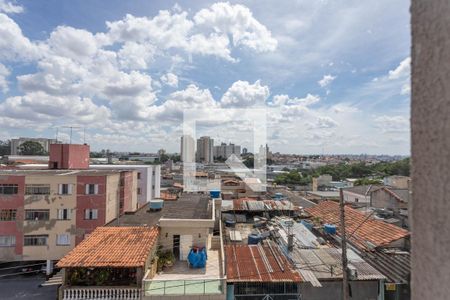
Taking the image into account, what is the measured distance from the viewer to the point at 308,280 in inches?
354

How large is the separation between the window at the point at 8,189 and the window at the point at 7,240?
8.79ft

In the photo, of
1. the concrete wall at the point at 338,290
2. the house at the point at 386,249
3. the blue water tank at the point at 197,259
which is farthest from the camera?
the blue water tank at the point at 197,259

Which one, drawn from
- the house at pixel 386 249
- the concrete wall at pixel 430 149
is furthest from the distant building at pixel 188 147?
the concrete wall at pixel 430 149

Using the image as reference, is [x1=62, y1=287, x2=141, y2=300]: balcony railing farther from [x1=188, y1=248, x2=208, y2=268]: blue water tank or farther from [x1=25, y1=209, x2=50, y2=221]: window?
[x1=25, y1=209, x2=50, y2=221]: window

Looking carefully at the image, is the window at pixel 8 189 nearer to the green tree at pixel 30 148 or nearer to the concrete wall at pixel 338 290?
the concrete wall at pixel 338 290

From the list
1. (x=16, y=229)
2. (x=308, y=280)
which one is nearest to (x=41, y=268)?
(x=16, y=229)

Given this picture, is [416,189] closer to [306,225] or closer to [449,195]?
[449,195]

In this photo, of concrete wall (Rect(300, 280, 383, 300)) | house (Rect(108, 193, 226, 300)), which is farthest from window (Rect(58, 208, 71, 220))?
concrete wall (Rect(300, 280, 383, 300))

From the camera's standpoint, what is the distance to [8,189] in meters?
17.9

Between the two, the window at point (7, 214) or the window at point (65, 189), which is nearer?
the window at point (7, 214)

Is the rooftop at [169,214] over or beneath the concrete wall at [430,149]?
beneath

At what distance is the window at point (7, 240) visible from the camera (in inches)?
705

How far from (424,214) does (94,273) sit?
34.3 feet

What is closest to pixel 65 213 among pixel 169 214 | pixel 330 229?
pixel 169 214
